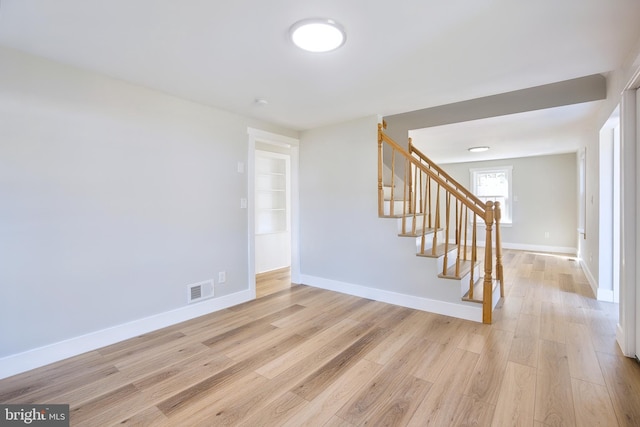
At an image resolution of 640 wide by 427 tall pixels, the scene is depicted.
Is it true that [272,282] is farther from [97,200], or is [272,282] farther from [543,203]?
[543,203]

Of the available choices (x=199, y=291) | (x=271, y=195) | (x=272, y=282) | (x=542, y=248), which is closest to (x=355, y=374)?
(x=199, y=291)

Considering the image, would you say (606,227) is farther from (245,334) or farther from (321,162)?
(245,334)

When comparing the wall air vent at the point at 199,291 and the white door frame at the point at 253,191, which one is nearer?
the wall air vent at the point at 199,291

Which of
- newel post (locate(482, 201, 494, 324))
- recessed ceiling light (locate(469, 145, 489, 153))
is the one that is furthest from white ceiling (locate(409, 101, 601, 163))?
newel post (locate(482, 201, 494, 324))

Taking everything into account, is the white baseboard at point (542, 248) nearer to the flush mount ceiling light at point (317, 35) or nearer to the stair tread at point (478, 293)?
the stair tread at point (478, 293)

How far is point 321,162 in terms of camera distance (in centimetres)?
397

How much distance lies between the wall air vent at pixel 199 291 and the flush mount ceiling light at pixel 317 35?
2405 mm

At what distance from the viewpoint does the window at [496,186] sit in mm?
7062

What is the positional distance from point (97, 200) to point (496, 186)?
7861 mm

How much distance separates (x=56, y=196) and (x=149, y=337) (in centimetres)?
134

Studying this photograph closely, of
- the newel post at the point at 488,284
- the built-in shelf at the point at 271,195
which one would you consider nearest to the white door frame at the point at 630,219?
the newel post at the point at 488,284

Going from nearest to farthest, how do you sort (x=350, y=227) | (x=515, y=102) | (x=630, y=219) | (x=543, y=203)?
(x=630, y=219) → (x=515, y=102) → (x=350, y=227) → (x=543, y=203)

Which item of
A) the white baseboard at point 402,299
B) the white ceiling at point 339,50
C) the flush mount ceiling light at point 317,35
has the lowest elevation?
the white baseboard at point 402,299

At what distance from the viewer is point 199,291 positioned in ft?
9.86
